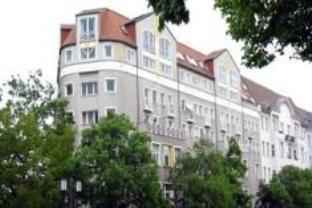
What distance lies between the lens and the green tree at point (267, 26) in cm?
1839

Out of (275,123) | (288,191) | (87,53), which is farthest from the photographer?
(275,123)

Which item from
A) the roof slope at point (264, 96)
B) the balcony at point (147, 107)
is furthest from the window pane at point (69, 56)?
the roof slope at point (264, 96)

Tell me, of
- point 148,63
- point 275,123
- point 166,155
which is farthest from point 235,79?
point 166,155

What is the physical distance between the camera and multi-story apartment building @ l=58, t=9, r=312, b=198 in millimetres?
63250

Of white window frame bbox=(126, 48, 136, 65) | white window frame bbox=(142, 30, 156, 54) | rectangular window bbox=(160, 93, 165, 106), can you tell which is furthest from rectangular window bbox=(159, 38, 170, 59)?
white window frame bbox=(126, 48, 136, 65)

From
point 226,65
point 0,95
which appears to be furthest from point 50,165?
point 226,65

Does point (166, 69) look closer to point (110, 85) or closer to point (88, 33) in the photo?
point (110, 85)

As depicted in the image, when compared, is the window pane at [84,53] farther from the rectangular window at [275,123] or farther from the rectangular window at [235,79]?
the rectangular window at [275,123]

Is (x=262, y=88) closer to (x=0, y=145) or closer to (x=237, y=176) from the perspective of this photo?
(x=237, y=176)

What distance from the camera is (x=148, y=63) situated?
220 ft

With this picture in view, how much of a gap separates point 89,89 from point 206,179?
41.3 ft

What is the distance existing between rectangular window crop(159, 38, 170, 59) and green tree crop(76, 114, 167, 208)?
67.8 feet

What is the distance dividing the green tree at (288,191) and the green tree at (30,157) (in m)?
35.6

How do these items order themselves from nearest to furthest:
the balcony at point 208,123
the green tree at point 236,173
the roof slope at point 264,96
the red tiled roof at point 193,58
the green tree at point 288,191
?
the green tree at point 236,173 < the red tiled roof at point 193,58 < the balcony at point 208,123 < the green tree at point 288,191 < the roof slope at point 264,96
